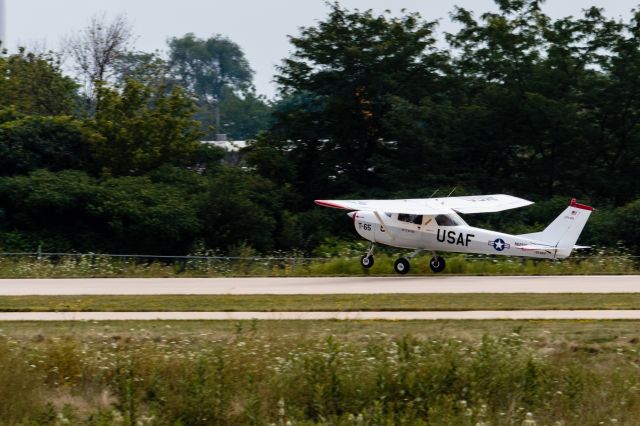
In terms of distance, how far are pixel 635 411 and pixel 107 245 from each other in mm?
29948

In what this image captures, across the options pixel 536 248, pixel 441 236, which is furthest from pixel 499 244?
pixel 441 236

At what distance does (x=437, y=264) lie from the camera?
3359 centimetres

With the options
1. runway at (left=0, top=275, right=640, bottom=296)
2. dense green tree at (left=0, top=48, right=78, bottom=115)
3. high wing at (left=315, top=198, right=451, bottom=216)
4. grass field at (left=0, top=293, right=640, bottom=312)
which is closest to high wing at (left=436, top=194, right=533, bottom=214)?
high wing at (left=315, top=198, right=451, bottom=216)

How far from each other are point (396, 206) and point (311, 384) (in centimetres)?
1935

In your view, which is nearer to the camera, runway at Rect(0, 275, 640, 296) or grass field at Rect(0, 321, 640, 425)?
grass field at Rect(0, 321, 640, 425)

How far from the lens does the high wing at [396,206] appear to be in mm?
32844

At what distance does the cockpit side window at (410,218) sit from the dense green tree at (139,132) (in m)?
16.1

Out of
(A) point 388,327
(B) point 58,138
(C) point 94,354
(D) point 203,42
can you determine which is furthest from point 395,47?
(D) point 203,42

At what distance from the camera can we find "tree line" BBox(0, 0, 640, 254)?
42125 mm

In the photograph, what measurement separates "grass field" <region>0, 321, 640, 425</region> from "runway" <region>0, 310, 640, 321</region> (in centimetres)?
392

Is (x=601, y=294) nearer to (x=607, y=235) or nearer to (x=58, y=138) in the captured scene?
(x=607, y=235)

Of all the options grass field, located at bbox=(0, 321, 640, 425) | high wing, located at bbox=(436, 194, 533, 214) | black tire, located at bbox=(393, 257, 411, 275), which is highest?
high wing, located at bbox=(436, 194, 533, 214)

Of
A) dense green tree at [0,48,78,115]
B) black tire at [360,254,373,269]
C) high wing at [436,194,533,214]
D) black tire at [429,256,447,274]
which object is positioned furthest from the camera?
dense green tree at [0,48,78,115]

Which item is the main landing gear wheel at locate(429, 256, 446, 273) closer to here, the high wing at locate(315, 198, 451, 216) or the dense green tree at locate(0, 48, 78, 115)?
the high wing at locate(315, 198, 451, 216)
